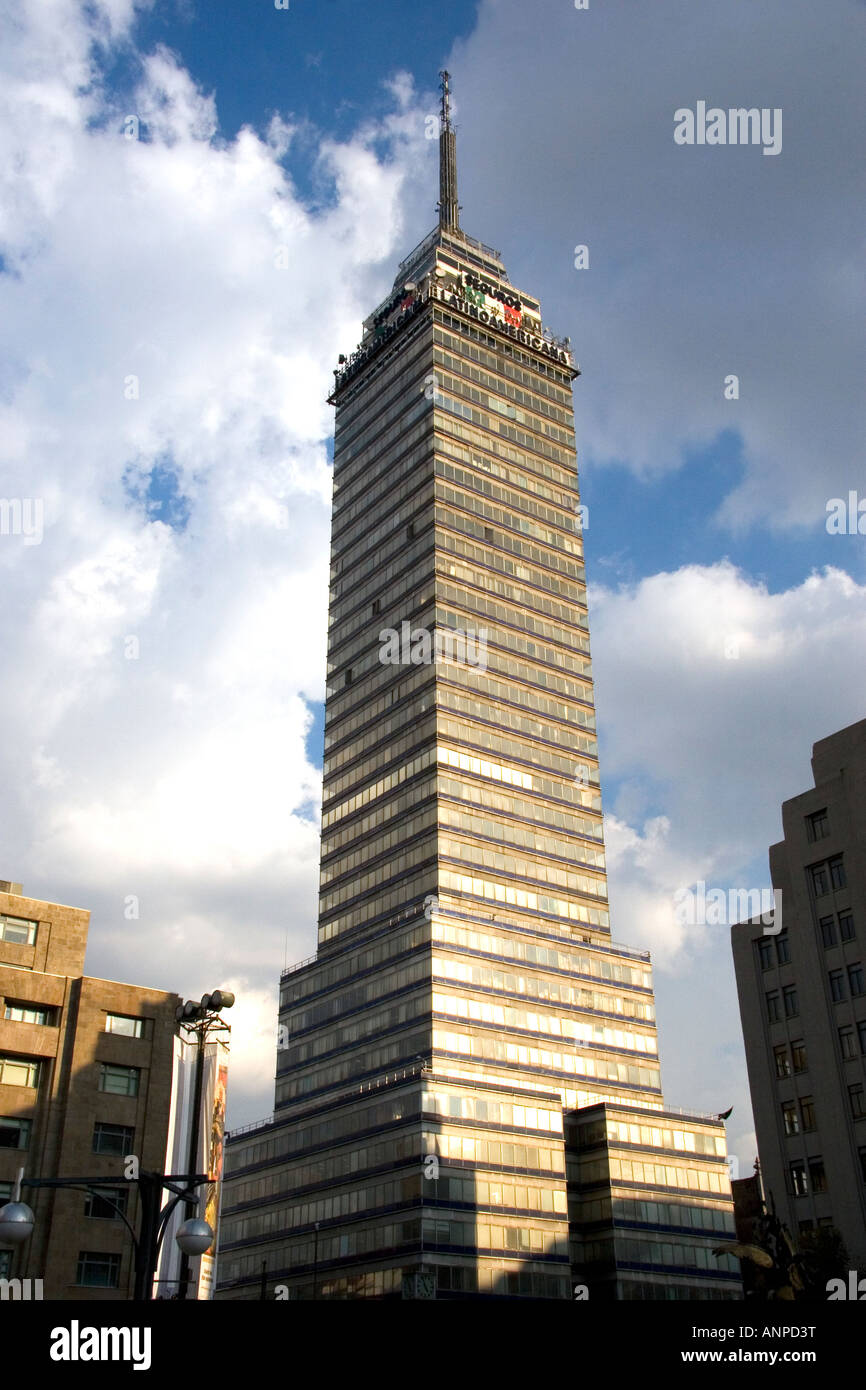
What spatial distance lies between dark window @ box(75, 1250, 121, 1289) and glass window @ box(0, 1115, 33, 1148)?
16.2ft

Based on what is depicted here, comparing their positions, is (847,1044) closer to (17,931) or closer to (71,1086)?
(71,1086)

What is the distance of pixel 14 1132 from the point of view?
4947 centimetres

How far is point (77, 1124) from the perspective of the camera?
50.4 meters

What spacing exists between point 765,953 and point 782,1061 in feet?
28.1

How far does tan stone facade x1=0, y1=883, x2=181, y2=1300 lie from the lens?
48.4 meters

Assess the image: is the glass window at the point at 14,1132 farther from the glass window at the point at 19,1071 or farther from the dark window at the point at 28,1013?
the dark window at the point at 28,1013

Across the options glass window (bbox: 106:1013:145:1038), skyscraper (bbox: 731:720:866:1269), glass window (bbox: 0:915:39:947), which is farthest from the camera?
skyscraper (bbox: 731:720:866:1269)

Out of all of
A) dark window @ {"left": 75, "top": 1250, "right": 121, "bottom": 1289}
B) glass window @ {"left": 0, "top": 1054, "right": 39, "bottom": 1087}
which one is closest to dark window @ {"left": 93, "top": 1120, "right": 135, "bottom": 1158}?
glass window @ {"left": 0, "top": 1054, "right": 39, "bottom": 1087}

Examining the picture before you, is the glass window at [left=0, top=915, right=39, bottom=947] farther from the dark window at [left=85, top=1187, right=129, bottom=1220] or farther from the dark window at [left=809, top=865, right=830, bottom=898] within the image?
the dark window at [left=809, top=865, right=830, bottom=898]

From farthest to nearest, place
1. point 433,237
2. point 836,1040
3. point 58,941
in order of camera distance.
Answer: point 433,237 < point 836,1040 < point 58,941

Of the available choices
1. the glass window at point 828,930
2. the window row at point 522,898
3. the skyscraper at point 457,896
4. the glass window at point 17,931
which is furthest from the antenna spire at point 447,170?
the glass window at point 17,931
